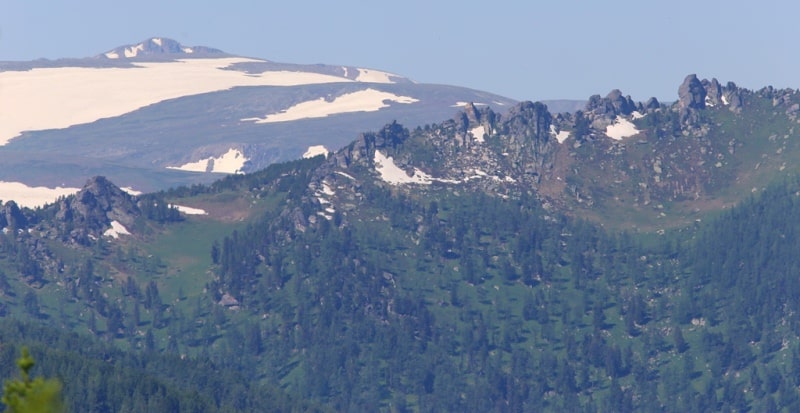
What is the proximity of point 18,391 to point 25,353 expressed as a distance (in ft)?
3.03

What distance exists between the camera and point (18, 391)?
40.0 metres

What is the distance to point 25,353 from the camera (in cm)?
4006

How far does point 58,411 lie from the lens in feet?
130

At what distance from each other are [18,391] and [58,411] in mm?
1214

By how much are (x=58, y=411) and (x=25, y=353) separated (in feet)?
5.48
